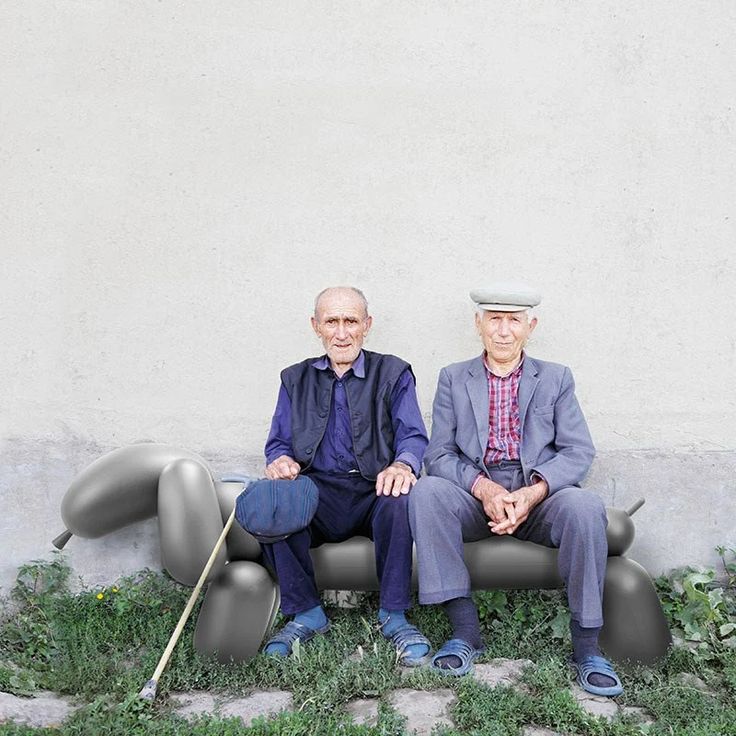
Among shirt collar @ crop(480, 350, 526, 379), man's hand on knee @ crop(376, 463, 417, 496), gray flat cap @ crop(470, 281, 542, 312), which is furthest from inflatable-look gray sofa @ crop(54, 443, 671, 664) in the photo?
gray flat cap @ crop(470, 281, 542, 312)

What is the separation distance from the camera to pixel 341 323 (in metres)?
3.96

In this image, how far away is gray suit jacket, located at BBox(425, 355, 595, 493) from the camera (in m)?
3.84

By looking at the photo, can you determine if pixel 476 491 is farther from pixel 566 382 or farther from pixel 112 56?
pixel 112 56

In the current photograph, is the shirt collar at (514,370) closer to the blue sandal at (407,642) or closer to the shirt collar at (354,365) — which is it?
the shirt collar at (354,365)

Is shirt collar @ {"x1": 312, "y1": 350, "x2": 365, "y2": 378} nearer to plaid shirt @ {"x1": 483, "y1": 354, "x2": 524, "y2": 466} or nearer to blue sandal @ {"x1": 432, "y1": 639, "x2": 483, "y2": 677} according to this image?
plaid shirt @ {"x1": 483, "y1": 354, "x2": 524, "y2": 466}

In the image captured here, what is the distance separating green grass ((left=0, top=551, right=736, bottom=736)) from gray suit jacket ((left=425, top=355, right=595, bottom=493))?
26.5 inches

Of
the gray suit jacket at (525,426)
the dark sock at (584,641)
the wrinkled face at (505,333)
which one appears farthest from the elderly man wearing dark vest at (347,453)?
the dark sock at (584,641)

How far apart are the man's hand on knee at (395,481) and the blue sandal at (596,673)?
0.95 metres

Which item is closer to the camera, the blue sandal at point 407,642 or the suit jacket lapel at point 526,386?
the blue sandal at point 407,642

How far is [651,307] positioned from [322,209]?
1.63 metres

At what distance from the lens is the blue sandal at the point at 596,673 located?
339 centimetres

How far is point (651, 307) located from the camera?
4.37 m

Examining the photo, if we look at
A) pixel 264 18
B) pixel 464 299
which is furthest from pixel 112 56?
pixel 464 299

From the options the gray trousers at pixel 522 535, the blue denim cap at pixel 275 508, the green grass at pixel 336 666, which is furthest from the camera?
the blue denim cap at pixel 275 508
